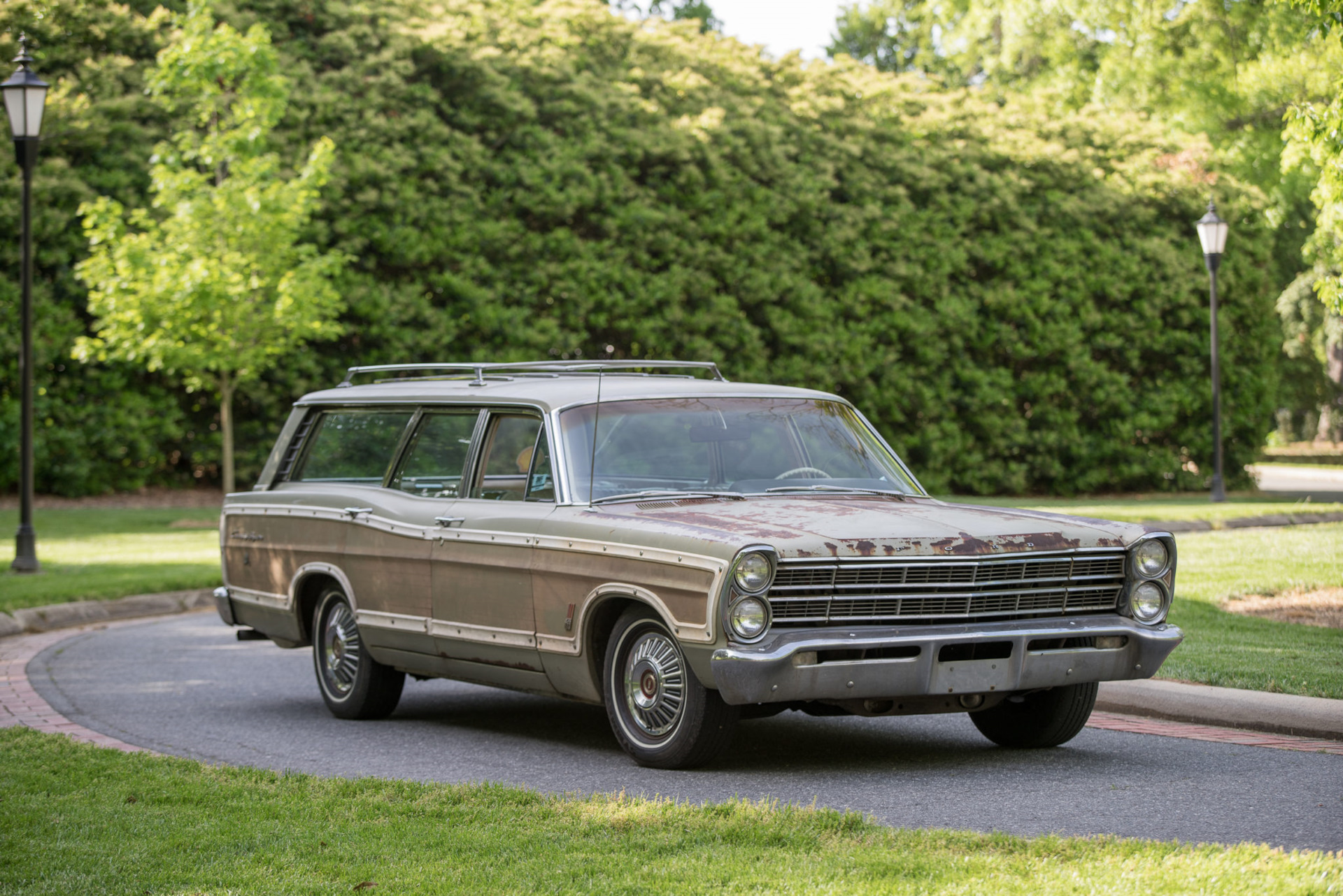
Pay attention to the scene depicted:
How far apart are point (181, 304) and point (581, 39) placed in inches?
398

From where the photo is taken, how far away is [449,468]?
28.2 feet

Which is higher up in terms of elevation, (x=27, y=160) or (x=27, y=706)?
(x=27, y=160)

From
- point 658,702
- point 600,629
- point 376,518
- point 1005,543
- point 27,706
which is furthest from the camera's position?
point 27,706

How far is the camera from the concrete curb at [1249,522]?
69.1 feet

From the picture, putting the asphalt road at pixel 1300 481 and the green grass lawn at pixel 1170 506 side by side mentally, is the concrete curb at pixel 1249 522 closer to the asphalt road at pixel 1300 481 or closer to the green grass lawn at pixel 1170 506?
the green grass lawn at pixel 1170 506

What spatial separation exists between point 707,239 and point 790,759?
20.5m

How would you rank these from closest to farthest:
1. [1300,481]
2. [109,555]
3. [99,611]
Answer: [99,611] < [109,555] < [1300,481]

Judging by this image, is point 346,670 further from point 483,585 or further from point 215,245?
point 215,245

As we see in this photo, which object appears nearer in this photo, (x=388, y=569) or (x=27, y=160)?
(x=388, y=569)

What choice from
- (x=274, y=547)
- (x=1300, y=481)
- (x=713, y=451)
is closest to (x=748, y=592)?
(x=713, y=451)

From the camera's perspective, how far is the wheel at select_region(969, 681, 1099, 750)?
7.56 m

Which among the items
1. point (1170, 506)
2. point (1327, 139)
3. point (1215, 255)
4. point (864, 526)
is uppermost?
point (1215, 255)

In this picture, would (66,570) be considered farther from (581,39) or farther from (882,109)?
(882,109)

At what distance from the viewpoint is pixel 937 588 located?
6.81 m
